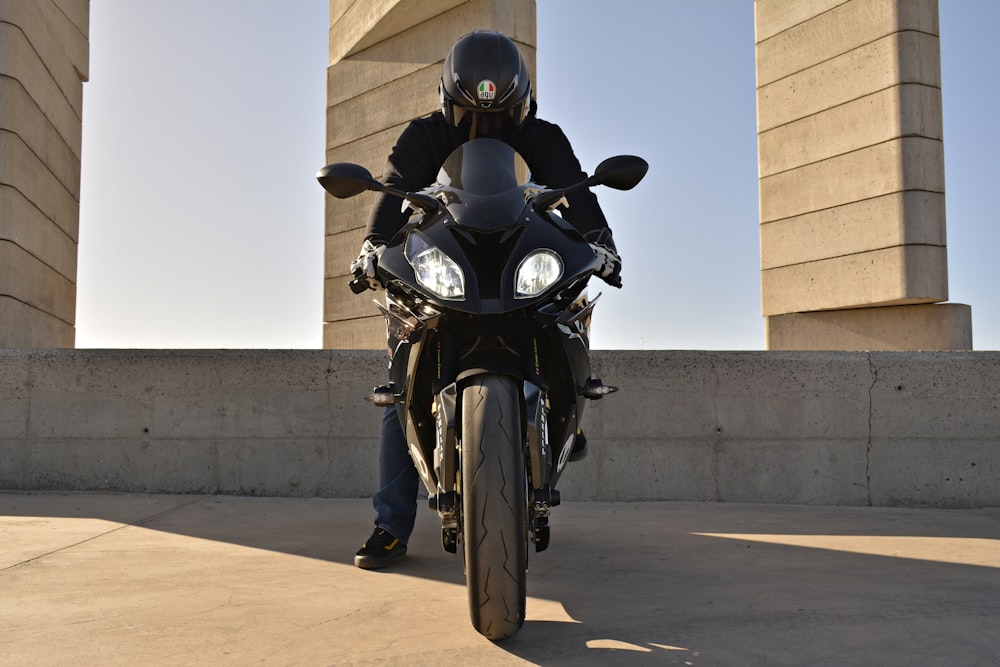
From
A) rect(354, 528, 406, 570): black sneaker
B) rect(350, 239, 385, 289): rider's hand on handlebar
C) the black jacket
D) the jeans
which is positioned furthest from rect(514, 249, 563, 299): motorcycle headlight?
rect(354, 528, 406, 570): black sneaker

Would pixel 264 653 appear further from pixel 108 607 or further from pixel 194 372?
pixel 194 372

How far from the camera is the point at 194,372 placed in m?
4.95

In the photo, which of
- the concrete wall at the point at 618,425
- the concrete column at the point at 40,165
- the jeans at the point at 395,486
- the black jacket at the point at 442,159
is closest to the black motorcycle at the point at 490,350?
the black jacket at the point at 442,159

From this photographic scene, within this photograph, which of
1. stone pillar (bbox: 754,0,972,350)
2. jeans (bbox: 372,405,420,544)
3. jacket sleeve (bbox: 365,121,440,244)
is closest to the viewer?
jacket sleeve (bbox: 365,121,440,244)

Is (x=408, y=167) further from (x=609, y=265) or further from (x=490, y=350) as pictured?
(x=490, y=350)

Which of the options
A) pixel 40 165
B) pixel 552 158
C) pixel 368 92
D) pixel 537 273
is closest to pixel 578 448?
pixel 537 273

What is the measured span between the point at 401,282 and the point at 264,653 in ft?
2.99

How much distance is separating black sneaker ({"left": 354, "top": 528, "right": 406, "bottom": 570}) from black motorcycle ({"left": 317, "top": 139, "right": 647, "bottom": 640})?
33.9 inches

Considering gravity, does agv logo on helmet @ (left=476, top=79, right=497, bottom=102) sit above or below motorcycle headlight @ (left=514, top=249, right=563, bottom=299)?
above

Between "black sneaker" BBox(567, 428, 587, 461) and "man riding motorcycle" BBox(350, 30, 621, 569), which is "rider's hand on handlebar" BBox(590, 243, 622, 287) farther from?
"black sneaker" BBox(567, 428, 587, 461)

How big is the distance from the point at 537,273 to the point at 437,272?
0.78 ft

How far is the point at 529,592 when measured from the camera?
2.71 m

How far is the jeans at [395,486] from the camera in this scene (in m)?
3.22

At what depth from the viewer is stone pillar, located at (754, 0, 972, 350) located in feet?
29.4
